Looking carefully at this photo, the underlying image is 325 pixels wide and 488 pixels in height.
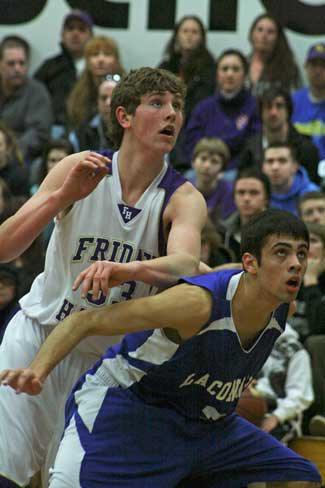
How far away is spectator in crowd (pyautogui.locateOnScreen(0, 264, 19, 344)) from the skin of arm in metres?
2.99

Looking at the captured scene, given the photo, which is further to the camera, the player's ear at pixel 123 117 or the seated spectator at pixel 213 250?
the seated spectator at pixel 213 250

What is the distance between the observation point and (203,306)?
4.71 metres

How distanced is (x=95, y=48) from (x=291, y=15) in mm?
2287

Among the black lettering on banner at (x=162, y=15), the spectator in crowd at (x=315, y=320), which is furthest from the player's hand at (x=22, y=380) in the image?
the black lettering on banner at (x=162, y=15)

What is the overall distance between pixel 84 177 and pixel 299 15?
7258mm

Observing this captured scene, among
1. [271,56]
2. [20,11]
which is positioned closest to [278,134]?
[271,56]

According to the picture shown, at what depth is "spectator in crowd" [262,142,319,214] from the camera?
30.5 ft

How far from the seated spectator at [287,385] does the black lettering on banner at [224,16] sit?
4756 mm

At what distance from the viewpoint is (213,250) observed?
815cm

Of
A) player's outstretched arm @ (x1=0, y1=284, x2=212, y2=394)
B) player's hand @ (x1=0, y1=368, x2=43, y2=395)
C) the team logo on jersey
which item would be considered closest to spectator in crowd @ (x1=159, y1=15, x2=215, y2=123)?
the team logo on jersey

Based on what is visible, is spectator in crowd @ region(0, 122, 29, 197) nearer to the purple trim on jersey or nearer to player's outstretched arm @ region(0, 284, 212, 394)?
the purple trim on jersey

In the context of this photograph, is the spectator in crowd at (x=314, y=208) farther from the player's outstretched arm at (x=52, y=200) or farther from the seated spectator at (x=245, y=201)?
the player's outstretched arm at (x=52, y=200)

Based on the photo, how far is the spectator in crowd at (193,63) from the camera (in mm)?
10734

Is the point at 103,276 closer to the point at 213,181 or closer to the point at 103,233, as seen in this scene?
the point at 103,233
